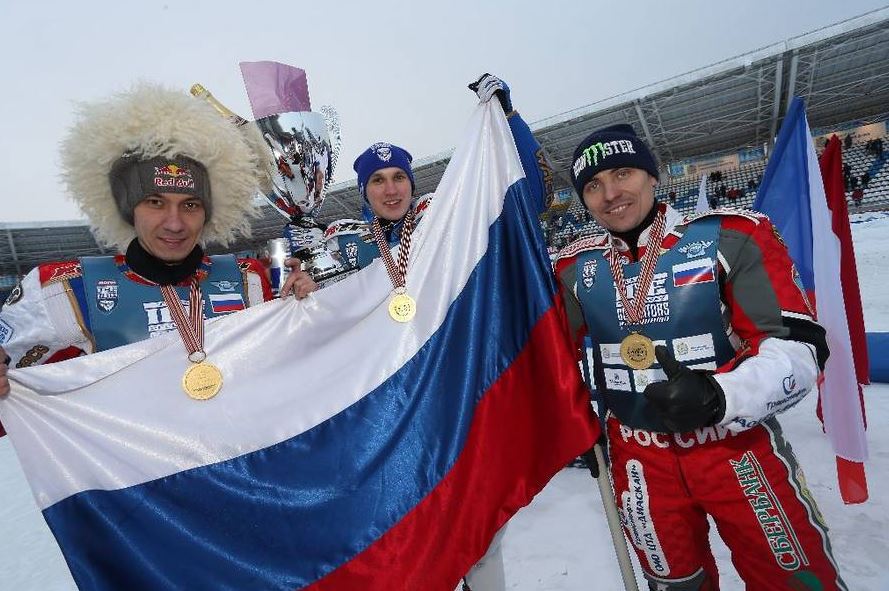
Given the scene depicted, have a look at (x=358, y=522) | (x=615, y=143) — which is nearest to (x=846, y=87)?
(x=615, y=143)

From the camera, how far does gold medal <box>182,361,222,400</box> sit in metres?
1.51

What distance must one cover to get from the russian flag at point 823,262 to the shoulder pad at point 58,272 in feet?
11.8

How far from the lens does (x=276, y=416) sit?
158 cm

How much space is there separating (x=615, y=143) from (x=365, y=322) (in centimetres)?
124

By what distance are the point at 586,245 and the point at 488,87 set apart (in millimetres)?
781

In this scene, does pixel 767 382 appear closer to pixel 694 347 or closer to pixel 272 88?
pixel 694 347

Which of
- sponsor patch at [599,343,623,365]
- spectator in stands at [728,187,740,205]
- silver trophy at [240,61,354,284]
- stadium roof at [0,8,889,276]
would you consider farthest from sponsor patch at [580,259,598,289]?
spectator in stands at [728,187,740,205]

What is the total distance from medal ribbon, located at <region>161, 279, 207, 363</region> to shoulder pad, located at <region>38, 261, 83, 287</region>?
1.18 feet

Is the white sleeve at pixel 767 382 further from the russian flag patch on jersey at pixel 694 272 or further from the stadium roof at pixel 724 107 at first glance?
the stadium roof at pixel 724 107

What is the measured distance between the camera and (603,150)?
185cm

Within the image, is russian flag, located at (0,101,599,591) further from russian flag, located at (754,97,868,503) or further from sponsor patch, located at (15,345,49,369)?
russian flag, located at (754,97,868,503)

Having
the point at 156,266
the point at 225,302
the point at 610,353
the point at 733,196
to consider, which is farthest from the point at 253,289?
the point at 733,196

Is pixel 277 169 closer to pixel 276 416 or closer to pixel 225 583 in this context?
pixel 276 416

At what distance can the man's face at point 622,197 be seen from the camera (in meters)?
1.82
